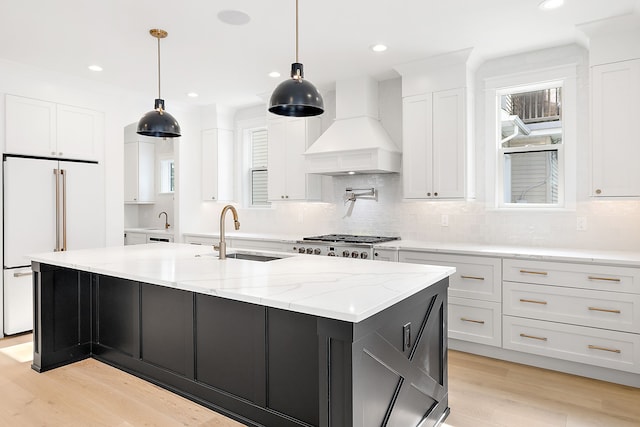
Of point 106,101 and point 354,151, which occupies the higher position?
point 106,101

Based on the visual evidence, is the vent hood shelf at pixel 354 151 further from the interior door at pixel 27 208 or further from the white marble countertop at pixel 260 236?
the interior door at pixel 27 208

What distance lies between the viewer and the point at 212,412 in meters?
2.63

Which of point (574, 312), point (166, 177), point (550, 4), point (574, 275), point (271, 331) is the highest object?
point (550, 4)

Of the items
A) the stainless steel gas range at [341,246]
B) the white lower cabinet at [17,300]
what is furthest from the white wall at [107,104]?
the stainless steel gas range at [341,246]

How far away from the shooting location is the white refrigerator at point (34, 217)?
4.20 m

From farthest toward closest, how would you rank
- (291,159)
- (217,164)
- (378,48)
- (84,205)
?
(217,164) → (291,159) → (84,205) → (378,48)

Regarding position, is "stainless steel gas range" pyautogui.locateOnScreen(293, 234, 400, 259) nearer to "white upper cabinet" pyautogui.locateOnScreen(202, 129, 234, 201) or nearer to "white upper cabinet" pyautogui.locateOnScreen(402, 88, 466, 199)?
"white upper cabinet" pyautogui.locateOnScreen(402, 88, 466, 199)

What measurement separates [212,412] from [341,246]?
2133 millimetres

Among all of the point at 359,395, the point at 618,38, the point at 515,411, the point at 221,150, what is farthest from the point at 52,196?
the point at 618,38

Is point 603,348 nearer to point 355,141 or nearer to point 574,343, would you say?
point 574,343

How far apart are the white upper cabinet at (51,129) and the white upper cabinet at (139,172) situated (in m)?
2.35

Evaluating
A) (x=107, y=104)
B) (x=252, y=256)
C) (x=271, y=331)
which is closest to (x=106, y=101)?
(x=107, y=104)

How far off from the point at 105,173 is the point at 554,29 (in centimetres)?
491

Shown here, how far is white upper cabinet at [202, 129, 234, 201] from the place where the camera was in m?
6.08
